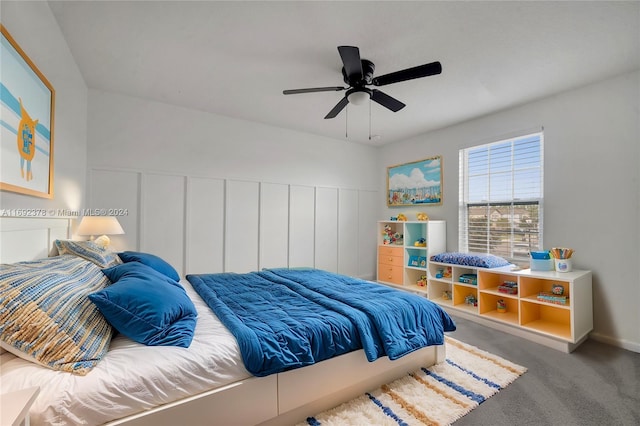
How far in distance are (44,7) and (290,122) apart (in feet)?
9.02

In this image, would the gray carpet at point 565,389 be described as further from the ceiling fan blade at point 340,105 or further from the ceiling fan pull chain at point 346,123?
the ceiling fan pull chain at point 346,123

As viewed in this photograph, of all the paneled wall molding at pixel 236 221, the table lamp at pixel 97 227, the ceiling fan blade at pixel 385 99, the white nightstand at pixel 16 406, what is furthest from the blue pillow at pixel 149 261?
the ceiling fan blade at pixel 385 99

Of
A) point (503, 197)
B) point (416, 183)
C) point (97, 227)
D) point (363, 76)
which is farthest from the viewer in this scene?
point (416, 183)

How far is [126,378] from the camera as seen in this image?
1.22 m

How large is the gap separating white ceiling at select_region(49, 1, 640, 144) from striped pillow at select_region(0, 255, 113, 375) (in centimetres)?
186

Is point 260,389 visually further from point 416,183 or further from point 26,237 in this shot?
point 416,183

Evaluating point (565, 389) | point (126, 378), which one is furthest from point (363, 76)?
point (565, 389)

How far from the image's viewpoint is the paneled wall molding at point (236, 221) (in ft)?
11.3

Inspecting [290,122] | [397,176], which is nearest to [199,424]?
[290,122]

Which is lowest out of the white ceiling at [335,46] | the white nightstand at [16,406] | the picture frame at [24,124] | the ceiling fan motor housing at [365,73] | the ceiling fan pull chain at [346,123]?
the white nightstand at [16,406]

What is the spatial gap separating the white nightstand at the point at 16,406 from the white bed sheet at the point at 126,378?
22cm

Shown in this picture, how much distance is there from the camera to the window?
→ 3.48 meters

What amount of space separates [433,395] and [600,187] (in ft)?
9.05

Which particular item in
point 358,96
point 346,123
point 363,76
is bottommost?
point 358,96
